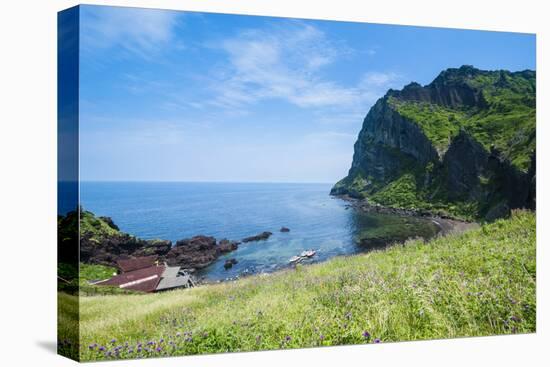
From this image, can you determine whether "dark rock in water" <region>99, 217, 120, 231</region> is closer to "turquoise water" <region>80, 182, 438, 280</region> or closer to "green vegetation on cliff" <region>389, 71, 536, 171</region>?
"turquoise water" <region>80, 182, 438, 280</region>

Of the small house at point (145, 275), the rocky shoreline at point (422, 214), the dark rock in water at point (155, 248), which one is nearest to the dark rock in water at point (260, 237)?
the small house at point (145, 275)

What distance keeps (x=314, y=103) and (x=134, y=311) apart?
4.46m

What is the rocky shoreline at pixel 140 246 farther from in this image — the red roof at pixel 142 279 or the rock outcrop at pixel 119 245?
the red roof at pixel 142 279

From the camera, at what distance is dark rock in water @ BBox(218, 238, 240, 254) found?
24.4 ft

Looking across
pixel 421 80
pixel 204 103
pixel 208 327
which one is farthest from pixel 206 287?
pixel 421 80

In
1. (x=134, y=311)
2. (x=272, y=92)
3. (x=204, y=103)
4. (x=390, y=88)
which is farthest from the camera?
(x=390, y=88)

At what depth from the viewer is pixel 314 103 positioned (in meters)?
8.15

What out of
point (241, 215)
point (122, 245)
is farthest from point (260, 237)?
point (122, 245)

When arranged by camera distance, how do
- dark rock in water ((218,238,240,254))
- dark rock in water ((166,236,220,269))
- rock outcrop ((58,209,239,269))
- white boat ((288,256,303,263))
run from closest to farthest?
rock outcrop ((58,209,239,269)), dark rock in water ((166,236,220,269)), dark rock in water ((218,238,240,254)), white boat ((288,256,303,263))

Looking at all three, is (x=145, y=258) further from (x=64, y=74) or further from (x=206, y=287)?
(x=64, y=74)

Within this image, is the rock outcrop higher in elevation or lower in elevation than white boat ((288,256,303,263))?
higher

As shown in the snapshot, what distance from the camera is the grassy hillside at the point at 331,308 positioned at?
255 inches

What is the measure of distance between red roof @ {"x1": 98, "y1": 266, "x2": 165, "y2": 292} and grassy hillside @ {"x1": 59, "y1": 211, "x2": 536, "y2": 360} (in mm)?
144

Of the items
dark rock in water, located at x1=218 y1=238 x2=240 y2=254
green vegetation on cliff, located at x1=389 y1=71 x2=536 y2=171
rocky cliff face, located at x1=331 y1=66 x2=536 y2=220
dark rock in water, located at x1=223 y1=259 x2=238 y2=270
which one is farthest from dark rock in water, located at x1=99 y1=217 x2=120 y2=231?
green vegetation on cliff, located at x1=389 y1=71 x2=536 y2=171
